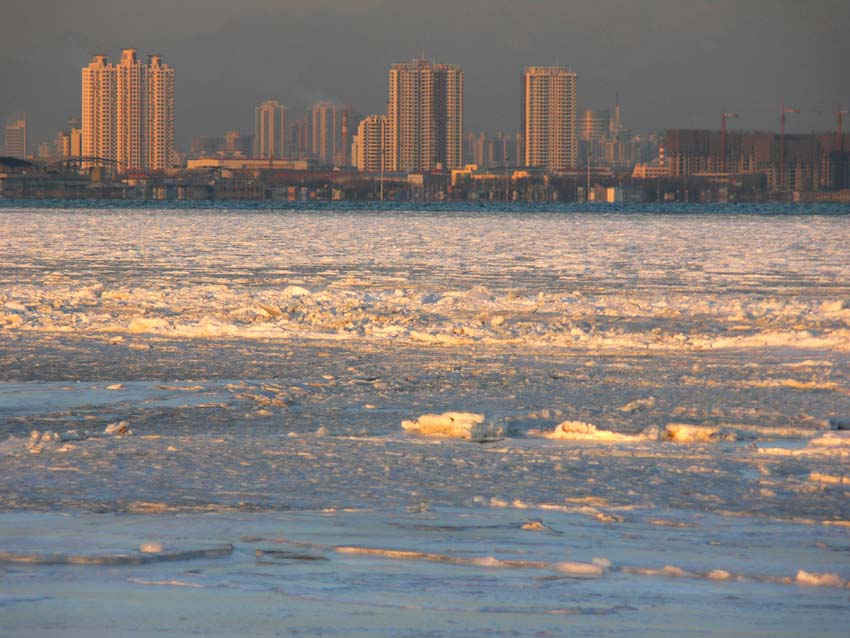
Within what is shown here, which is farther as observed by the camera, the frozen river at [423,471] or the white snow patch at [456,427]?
the white snow patch at [456,427]

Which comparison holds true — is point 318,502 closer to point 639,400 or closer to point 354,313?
point 639,400

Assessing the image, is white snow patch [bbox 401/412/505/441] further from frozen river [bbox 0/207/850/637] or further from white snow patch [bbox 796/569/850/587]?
white snow patch [bbox 796/569/850/587]

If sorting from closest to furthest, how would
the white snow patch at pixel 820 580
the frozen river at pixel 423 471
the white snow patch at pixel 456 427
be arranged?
the frozen river at pixel 423 471
the white snow patch at pixel 820 580
the white snow patch at pixel 456 427

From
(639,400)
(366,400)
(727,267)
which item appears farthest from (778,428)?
(727,267)

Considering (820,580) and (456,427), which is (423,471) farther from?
(820,580)

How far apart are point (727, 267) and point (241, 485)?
20.7 m

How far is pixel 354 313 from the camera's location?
47.9 ft

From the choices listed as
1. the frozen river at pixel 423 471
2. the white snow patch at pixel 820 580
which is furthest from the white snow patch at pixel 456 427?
the white snow patch at pixel 820 580

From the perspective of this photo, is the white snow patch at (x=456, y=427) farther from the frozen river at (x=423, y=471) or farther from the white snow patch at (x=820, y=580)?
the white snow patch at (x=820, y=580)

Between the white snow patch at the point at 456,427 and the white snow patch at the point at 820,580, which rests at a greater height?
the white snow patch at the point at 456,427

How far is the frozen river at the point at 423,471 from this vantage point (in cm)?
409

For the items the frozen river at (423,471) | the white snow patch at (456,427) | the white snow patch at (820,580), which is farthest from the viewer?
the white snow patch at (456,427)

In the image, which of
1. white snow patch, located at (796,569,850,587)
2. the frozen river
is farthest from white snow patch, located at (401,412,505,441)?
white snow patch, located at (796,569,850,587)

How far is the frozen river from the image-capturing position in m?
4.09
